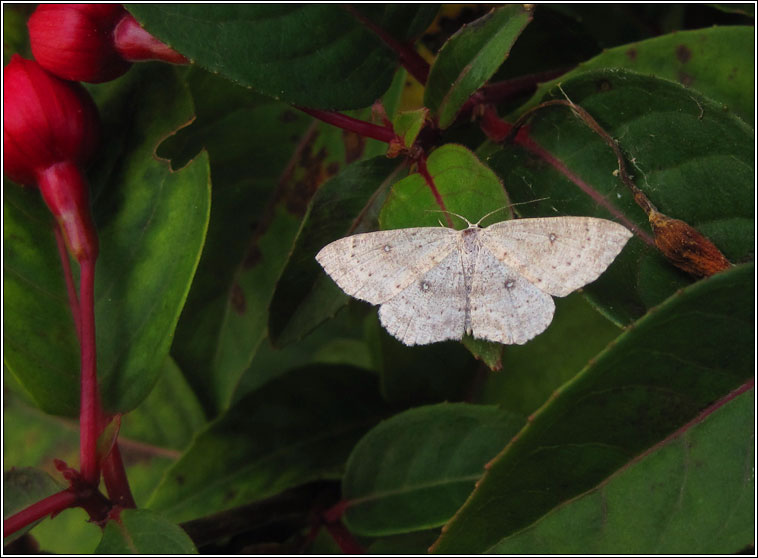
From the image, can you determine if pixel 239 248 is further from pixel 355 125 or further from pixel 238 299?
pixel 355 125

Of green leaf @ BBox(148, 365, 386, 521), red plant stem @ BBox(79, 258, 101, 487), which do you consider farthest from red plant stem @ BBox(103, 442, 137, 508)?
green leaf @ BBox(148, 365, 386, 521)

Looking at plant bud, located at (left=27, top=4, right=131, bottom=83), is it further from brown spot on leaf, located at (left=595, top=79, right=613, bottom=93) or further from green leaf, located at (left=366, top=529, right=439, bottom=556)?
green leaf, located at (left=366, top=529, right=439, bottom=556)

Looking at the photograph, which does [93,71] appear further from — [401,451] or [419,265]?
[401,451]

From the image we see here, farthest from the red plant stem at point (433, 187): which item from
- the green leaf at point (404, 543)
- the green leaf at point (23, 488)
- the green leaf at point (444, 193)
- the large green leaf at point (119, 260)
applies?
the green leaf at point (23, 488)

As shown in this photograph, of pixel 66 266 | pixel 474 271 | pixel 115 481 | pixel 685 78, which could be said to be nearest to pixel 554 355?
pixel 474 271

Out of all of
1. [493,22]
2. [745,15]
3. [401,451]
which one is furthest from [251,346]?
[745,15]

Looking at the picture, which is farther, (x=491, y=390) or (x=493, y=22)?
(x=491, y=390)
